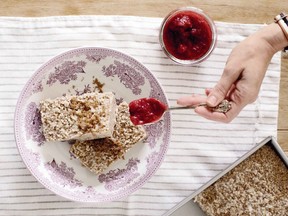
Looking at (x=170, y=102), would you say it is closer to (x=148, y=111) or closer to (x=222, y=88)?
(x=148, y=111)

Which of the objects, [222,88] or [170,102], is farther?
[170,102]

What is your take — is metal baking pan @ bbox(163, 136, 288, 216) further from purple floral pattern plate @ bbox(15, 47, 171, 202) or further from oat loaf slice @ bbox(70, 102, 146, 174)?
oat loaf slice @ bbox(70, 102, 146, 174)

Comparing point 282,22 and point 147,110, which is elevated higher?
point 282,22

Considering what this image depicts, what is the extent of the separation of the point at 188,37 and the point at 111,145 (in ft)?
1.44

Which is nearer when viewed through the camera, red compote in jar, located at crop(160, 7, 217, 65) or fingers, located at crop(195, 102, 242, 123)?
fingers, located at crop(195, 102, 242, 123)

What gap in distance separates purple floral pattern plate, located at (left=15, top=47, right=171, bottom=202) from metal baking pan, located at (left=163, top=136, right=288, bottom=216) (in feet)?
0.47

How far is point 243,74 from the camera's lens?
152cm

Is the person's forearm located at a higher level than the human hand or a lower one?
higher

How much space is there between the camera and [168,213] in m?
1.51

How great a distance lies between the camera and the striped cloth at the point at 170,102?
1615 millimetres

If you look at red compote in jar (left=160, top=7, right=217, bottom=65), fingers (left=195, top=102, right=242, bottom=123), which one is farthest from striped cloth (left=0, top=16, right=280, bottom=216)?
fingers (left=195, top=102, right=242, bottom=123)

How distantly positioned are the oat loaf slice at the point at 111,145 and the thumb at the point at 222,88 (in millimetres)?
262

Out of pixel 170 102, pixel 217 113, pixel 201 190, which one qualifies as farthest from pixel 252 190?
pixel 170 102

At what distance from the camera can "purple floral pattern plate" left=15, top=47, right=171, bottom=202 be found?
156 centimetres
